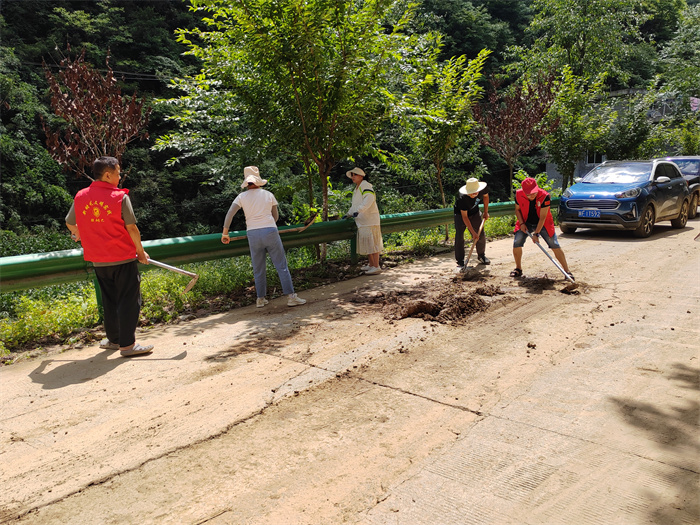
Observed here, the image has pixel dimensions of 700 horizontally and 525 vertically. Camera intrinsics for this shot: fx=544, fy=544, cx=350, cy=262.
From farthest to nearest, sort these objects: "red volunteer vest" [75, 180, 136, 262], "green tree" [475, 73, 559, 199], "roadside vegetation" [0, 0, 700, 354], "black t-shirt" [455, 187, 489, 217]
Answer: "green tree" [475, 73, 559, 199] < "black t-shirt" [455, 187, 489, 217] < "roadside vegetation" [0, 0, 700, 354] < "red volunteer vest" [75, 180, 136, 262]

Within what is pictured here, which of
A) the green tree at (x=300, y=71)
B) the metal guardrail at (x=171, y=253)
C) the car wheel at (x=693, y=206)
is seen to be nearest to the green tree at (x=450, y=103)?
the metal guardrail at (x=171, y=253)

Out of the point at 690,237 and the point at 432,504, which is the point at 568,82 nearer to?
the point at 690,237

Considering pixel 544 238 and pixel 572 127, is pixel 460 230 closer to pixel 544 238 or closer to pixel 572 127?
pixel 544 238

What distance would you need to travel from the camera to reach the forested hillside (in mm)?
9453

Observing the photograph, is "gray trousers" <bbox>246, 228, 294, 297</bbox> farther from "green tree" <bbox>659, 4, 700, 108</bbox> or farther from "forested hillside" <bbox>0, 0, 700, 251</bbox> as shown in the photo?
"green tree" <bbox>659, 4, 700, 108</bbox>

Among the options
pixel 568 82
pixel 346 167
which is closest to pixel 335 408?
pixel 568 82

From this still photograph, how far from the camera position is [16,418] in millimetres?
4273

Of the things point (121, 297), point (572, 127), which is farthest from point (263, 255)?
point (572, 127)

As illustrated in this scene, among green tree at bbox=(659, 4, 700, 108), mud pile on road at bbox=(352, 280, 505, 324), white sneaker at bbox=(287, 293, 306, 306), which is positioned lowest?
mud pile on road at bbox=(352, 280, 505, 324)

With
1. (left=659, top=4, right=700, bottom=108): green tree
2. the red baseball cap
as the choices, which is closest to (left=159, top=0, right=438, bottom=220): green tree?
the red baseball cap

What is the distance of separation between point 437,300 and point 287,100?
183 inches

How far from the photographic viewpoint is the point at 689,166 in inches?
722

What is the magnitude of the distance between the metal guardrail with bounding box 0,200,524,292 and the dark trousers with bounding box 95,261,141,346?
111cm

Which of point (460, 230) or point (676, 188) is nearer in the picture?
point (460, 230)
